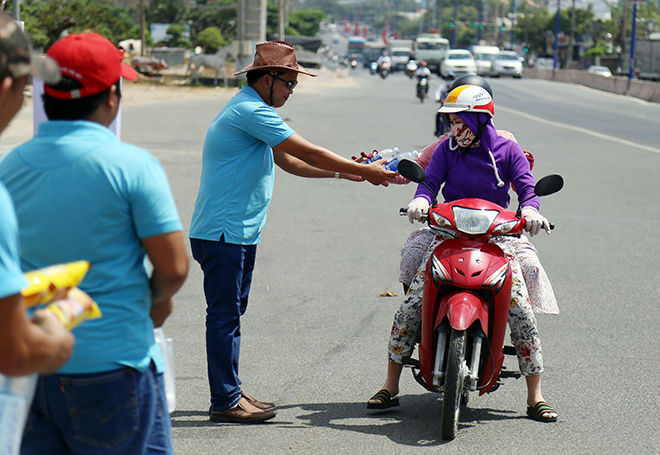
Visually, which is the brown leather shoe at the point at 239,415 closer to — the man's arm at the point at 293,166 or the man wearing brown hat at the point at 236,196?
the man wearing brown hat at the point at 236,196

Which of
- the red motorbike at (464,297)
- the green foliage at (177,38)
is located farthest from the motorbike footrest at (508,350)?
the green foliage at (177,38)

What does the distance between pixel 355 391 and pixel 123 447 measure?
2.61m

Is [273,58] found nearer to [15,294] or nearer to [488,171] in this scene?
[488,171]

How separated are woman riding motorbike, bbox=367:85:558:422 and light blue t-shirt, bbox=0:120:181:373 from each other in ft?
7.15

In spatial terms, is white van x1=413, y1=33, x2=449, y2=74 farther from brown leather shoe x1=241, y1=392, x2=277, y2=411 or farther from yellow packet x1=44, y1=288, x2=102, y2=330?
yellow packet x1=44, y1=288, x2=102, y2=330

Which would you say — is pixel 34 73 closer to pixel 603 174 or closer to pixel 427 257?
pixel 427 257

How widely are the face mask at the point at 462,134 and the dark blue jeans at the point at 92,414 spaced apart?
2550 millimetres

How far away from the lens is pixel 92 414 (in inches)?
93.7

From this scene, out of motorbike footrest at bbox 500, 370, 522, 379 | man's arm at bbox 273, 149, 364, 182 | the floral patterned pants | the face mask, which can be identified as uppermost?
the face mask

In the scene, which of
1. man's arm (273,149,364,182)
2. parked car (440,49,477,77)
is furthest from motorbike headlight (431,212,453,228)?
parked car (440,49,477,77)

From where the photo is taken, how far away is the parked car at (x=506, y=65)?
181 ft

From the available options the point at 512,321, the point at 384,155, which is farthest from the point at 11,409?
the point at 384,155

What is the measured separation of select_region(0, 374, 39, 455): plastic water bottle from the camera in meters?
2.01

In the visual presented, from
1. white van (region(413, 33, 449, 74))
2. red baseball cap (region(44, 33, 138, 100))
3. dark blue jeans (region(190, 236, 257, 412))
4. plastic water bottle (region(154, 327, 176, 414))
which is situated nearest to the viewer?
red baseball cap (region(44, 33, 138, 100))
